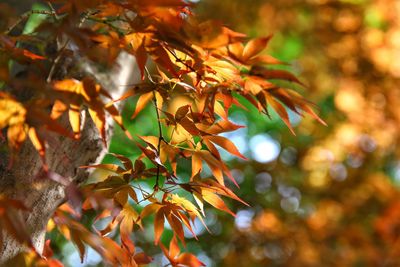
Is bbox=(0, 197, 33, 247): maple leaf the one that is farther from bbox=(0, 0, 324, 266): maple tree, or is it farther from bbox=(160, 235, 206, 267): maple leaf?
bbox=(160, 235, 206, 267): maple leaf

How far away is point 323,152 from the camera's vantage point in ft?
13.1

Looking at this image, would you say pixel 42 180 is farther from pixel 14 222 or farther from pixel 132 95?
pixel 14 222

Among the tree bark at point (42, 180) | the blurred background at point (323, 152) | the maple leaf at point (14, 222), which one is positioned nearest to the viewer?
the maple leaf at point (14, 222)

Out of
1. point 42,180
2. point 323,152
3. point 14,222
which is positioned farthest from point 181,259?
point 323,152

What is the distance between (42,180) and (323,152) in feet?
10.9

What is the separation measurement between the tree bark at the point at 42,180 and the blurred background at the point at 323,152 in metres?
2.51

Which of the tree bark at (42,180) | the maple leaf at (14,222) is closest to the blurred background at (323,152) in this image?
the tree bark at (42,180)

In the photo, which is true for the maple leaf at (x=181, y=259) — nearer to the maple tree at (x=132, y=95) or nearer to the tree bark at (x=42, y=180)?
the maple tree at (x=132, y=95)

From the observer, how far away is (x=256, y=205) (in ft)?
12.5

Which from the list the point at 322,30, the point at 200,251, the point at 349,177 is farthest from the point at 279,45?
the point at 200,251

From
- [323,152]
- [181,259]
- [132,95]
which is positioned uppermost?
[132,95]

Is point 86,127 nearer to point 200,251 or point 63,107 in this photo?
point 63,107

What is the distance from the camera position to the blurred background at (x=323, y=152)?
3578 millimetres

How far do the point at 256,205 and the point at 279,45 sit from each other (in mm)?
1233
